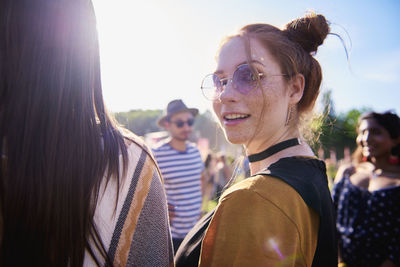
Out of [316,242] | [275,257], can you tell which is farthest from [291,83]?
[275,257]

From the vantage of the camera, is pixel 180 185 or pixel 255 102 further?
pixel 180 185

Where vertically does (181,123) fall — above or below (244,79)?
below

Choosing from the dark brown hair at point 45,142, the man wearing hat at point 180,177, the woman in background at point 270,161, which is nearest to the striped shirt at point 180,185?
the man wearing hat at point 180,177

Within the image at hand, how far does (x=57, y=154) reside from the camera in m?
0.75

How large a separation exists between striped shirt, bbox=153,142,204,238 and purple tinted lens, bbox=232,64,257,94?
98.1 inches

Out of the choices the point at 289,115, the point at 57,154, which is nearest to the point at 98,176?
the point at 57,154

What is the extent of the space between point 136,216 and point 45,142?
39 cm

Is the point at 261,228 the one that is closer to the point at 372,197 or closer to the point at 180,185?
the point at 372,197

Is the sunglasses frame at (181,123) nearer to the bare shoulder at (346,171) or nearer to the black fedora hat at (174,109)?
the black fedora hat at (174,109)

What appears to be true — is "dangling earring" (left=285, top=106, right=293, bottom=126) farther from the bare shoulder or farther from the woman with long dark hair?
the bare shoulder

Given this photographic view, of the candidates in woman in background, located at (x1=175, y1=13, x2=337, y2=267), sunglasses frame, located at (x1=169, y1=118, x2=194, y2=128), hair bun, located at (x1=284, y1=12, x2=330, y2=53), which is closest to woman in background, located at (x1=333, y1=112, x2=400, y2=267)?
woman in background, located at (x1=175, y1=13, x2=337, y2=267)

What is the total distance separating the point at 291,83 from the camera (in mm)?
1338

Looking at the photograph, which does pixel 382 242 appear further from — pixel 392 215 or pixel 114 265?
pixel 114 265

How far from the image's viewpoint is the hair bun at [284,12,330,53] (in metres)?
1.35
